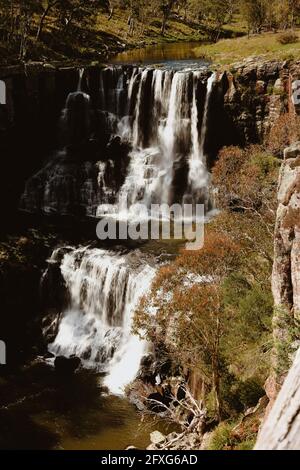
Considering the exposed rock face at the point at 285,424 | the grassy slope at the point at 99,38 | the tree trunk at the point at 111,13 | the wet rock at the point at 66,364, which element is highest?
the tree trunk at the point at 111,13

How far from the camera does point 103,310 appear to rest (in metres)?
37.0

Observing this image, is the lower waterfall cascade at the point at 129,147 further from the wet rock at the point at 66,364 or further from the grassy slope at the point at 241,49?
the wet rock at the point at 66,364

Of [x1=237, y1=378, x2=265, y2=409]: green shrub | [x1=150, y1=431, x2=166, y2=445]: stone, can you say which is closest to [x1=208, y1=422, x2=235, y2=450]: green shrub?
[x1=237, y1=378, x2=265, y2=409]: green shrub

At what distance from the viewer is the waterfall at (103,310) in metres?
33.8

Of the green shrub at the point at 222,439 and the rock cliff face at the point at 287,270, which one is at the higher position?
the rock cliff face at the point at 287,270

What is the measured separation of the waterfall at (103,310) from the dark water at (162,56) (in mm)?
34247

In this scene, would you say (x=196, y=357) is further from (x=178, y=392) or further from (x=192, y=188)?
(x=192, y=188)

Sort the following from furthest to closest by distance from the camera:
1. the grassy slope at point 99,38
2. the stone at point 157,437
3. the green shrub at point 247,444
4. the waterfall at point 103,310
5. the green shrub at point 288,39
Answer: the grassy slope at point 99,38, the green shrub at point 288,39, the waterfall at point 103,310, the stone at point 157,437, the green shrub at point 247,444

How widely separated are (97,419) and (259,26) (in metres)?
80.8

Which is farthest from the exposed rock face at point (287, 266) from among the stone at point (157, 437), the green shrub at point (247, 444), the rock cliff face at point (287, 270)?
the stone at point (157, 437)

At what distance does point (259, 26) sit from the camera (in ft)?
A: 294

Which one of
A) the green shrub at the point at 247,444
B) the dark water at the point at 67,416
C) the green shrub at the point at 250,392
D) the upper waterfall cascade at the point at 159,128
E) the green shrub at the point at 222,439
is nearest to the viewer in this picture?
the green shrub at the point at 247,444

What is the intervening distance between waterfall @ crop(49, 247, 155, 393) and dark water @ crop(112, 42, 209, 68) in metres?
34.2

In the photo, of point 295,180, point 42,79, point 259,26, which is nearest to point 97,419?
point 295,180
